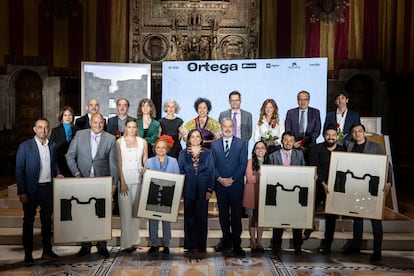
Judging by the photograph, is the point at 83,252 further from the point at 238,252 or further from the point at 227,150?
the point at 227,150

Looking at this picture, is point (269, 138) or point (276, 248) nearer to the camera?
point (276, 248)

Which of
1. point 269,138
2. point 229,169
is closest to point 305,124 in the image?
point 269,138

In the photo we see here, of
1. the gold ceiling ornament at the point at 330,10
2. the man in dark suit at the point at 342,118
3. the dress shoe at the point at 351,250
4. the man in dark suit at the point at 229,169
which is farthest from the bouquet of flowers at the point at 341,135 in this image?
the gold ceiling ornament at the point at 330,10

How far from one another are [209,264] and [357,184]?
1.89 m

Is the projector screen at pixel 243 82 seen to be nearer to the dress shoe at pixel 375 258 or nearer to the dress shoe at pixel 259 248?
the dress shoe at pixel 259 248

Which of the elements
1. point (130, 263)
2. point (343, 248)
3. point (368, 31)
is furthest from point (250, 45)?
point (130, 263)

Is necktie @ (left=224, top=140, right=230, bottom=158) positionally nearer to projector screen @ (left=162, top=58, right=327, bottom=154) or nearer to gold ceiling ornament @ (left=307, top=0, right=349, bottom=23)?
projector screen @ (left=162, top=58, right=327, bottom=154)

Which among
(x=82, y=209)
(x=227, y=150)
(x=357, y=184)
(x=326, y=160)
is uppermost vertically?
(x=227, y=150)

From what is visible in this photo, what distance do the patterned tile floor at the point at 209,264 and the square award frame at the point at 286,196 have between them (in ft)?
1.50

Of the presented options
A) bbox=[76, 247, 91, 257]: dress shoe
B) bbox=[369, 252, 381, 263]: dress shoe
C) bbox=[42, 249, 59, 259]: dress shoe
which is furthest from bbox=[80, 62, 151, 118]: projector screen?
bbox=[369, 252, 381, 263]: dress shoe

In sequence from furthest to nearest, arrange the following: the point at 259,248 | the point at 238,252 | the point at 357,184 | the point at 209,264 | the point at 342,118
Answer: the point at 342,118
the point at 259,248
the point at 238,252
the point at 357,184
the point at 209,264

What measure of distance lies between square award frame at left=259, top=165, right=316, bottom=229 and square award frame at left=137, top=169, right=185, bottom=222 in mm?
952

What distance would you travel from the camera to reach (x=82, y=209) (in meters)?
5.41

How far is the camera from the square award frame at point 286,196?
219 inches
